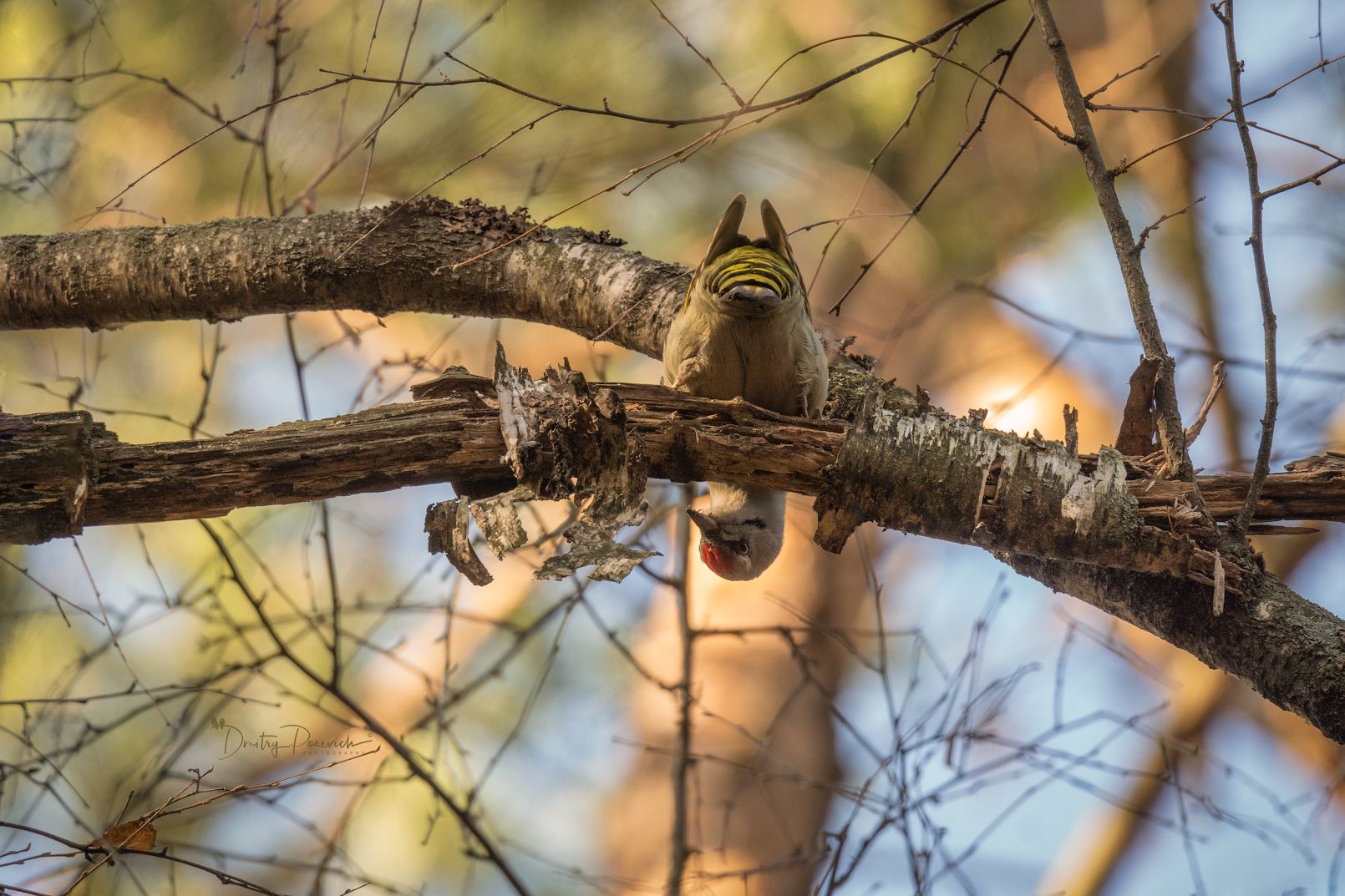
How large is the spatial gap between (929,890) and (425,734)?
8.99 feet

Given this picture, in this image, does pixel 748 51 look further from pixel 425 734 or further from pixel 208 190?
pixel 425 734

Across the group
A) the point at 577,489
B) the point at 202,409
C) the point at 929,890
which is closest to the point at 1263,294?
the point at 577,489

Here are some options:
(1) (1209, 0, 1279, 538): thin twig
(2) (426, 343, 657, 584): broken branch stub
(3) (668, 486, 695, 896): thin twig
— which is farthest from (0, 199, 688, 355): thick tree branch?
(1) (1209, 0, 1279, 538): thin twig

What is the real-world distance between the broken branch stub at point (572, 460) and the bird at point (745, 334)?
484 millimetres

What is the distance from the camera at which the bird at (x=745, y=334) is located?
2584 millimetres

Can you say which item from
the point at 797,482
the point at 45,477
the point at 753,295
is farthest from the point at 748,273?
the point at 45,477

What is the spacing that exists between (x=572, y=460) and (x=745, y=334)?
2.25 feet

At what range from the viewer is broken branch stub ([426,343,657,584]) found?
86.7 inches

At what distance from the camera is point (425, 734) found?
462 centimetres

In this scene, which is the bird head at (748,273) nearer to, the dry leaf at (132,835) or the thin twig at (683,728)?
the thin twig at (683,728)

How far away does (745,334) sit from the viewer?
2.68 metres

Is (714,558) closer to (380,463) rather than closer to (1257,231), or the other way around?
(380,463)

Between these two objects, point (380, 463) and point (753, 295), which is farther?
point (753, 295)

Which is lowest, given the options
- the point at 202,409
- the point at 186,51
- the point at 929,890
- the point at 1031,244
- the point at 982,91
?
the point at 929,890
